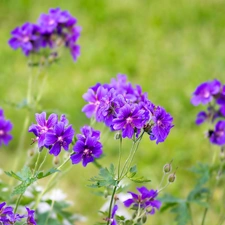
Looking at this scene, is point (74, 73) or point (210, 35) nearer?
point (74, 73)

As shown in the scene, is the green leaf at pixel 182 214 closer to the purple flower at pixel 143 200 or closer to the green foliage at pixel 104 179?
the purple flower at pixel 143 200

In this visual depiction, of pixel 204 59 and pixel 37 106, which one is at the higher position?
pixel 204 59

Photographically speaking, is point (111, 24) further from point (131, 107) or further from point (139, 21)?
point (131, 107)

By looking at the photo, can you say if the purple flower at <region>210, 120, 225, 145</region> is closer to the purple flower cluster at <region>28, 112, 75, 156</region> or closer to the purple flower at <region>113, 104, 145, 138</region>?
the purple flower at <region>113, 104, 145, 138</region>

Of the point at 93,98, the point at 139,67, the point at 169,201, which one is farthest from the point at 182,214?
the point at 139,67

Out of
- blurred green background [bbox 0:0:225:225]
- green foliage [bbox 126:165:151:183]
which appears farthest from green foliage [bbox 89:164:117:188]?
blurred green background [bbox 0:0:225:225]

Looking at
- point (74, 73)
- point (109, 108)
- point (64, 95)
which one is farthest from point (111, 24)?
point (109, 108)

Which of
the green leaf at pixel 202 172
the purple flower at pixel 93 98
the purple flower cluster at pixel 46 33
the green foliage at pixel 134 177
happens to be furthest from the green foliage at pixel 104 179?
the purple flower cluster at pixel 46 33

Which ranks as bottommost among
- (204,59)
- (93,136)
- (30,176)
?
(30,176)
